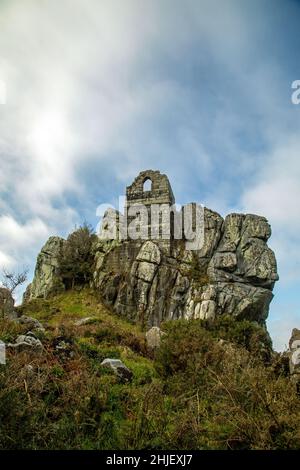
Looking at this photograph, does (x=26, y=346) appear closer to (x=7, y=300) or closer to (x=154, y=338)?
(x=154, y=338)

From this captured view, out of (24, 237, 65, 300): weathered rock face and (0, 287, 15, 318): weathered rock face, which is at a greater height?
(24, 237, 65, 300): weathered rock face

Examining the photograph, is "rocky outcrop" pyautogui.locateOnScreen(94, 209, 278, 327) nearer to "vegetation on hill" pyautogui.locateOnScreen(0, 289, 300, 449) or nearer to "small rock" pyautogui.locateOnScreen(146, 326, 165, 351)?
"small rock" pyautogui.locateOnScreen(146, 326, 165, 351)

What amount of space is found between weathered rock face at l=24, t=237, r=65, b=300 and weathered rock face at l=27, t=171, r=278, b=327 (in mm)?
89

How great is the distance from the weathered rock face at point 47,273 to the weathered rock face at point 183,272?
89 mm

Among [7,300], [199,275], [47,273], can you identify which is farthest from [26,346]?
[47,273]

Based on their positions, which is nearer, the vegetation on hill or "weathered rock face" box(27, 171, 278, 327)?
the vegetation on hill

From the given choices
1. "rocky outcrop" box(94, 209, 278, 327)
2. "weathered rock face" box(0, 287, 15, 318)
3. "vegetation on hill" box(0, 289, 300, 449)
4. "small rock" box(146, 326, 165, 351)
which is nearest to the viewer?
"vegetation on hill" box(0, 289, 300, 449)

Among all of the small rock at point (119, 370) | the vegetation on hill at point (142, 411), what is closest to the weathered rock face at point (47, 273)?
the small rock at point (119, 370)

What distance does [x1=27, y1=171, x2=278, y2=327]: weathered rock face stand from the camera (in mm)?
24906

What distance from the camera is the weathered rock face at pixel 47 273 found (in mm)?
29297

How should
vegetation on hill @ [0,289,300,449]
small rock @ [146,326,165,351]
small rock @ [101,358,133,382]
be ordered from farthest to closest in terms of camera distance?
small rock @ [146,326,165,351], small rock @ [101,358,133,382], vegetation on hill @ [0,289,300,449]

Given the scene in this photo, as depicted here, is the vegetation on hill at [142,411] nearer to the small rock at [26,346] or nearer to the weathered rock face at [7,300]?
the small rock at [26,346]

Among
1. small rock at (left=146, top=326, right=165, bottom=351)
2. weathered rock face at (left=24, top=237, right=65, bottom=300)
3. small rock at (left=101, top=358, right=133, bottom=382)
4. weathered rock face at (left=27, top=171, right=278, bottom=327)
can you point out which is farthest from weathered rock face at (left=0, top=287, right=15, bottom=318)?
weathered rock face at (left=24, top=237, right=65, bottom=300)
